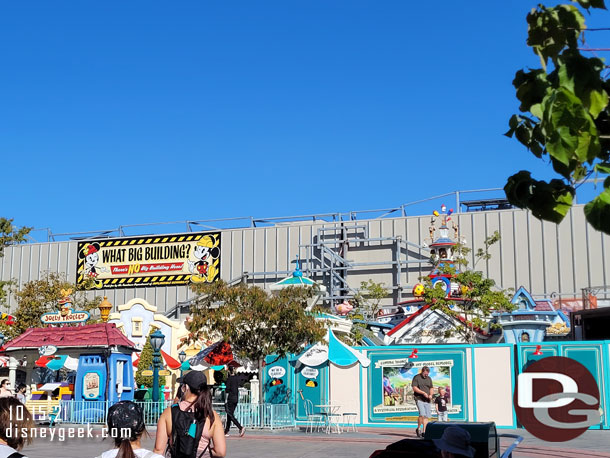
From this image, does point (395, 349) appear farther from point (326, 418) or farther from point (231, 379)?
point (231, 379)

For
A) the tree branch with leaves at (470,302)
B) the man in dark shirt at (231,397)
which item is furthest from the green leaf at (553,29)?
the tree branch with leaves at (470,302)

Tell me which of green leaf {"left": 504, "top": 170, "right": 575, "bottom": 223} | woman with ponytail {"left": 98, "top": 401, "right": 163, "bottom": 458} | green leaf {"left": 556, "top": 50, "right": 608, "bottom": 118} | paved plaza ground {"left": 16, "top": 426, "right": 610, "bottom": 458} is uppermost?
green leaf {"left": 556, "top": 50, "right": 608, "bottom": 118}

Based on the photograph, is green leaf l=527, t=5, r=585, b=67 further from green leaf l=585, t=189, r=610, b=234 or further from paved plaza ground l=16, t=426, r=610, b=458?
paved plaza ground l=16, t=426, r=610, b=458

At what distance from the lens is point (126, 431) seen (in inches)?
207

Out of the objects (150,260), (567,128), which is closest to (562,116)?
(567,128)

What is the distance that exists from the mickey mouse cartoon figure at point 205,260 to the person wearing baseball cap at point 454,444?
136 ft

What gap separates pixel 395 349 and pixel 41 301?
81.0 feet

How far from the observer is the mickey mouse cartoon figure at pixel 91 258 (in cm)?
5034

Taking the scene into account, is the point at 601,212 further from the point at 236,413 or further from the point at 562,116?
the point at 236,413

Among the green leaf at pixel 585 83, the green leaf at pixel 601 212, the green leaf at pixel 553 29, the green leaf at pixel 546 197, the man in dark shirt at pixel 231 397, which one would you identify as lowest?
the man in dark shirt at pixel 231 397

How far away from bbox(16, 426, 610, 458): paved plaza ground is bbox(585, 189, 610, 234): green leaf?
11.9 m

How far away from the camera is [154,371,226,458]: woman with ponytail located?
264 inches

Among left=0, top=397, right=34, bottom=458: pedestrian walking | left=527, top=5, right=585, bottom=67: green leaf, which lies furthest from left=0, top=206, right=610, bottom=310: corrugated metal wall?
left=0, top=397, right=34, bottom=458: pedestrian walking

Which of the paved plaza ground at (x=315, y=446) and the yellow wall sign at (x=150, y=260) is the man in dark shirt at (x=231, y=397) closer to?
the paved plaza ground at (x=315, y=446)
